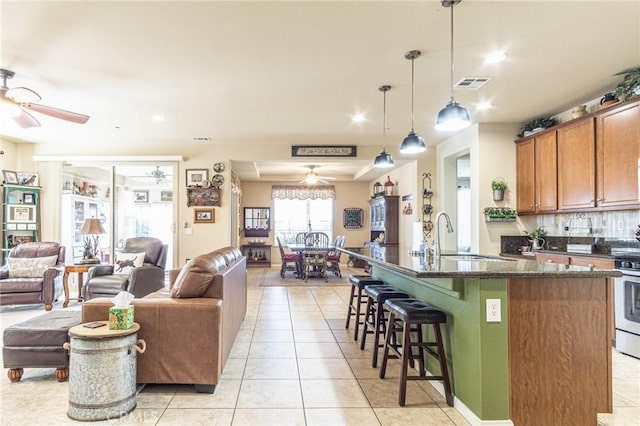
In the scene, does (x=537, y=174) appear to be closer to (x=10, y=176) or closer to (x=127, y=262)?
(x=127, y=262)

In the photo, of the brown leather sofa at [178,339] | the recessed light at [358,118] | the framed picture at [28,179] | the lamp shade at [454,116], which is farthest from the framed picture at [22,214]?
the lamp shade at [454,116]

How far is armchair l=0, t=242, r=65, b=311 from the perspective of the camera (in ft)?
15.5

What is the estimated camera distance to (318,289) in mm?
6801

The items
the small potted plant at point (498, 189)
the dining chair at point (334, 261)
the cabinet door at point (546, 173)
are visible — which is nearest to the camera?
the cabinet door at point (546, 173)

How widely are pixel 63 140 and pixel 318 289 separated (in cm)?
511

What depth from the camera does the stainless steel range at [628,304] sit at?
10.6 feet

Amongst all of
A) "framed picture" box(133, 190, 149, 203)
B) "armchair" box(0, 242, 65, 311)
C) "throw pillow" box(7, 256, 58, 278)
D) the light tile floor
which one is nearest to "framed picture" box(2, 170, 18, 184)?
"armchair" box(0, 242, 65, 311)

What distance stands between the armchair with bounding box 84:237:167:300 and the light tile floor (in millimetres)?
1817

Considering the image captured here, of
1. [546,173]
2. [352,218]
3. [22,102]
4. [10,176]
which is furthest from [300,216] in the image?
[22,102]

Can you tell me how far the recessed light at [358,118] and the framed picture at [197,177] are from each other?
113 inches

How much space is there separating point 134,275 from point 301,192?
6.39 m

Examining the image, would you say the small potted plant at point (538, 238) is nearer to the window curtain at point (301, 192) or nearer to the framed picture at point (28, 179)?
the window curtain at point (301, 192)

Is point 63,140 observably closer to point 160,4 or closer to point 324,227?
point 160,4

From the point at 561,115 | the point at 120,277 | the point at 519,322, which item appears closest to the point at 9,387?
the point at 120,277
